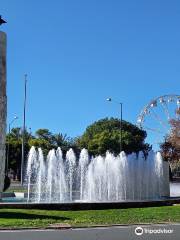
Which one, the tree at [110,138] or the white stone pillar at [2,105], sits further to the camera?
the tree at [110,138]

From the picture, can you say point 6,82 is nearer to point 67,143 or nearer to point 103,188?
point 103,188

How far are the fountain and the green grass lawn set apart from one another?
6534 mm

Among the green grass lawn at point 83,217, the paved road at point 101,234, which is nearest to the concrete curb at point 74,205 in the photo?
the green grass lawn at point 83,217

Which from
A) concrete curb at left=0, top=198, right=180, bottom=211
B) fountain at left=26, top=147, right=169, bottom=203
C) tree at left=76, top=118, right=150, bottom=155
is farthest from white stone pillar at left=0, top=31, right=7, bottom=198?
tree at left=76, top=118, right=150, bottom=155

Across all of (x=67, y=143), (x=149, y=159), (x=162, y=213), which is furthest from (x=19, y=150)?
(x=162, y=213)

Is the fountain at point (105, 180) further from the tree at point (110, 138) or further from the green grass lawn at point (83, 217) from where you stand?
the tree at point (110, 138)

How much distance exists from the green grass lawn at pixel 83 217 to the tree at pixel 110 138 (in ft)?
229

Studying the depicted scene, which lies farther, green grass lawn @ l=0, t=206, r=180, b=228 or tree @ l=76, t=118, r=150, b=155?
tree @ l=76, t=118, r=150, b=155

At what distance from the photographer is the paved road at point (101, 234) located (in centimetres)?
1441

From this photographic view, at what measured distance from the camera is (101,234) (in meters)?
15.4

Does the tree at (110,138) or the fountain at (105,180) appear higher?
the tree at (110,138)

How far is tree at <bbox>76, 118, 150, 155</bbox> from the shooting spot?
3671 inches

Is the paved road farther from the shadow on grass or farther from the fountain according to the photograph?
the fountain

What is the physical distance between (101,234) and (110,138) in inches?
3094
